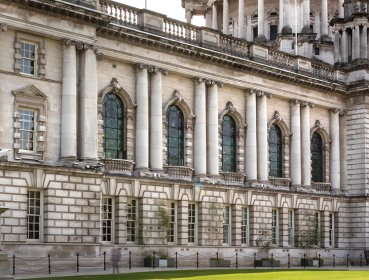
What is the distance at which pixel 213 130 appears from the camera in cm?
5703

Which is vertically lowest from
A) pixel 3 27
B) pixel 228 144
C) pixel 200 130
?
pixel 228 144

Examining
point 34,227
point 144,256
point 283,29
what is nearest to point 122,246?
point 144,256

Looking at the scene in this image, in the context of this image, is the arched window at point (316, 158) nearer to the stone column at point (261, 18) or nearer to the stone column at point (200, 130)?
the stone column at point (200, 130)

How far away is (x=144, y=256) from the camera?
164 feet

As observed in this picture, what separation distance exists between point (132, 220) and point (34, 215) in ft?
28.9

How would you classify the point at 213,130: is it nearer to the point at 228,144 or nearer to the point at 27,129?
the point at 228,144

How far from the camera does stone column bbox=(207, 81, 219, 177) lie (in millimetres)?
56606

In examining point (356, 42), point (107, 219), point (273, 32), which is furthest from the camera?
point (273, 32)

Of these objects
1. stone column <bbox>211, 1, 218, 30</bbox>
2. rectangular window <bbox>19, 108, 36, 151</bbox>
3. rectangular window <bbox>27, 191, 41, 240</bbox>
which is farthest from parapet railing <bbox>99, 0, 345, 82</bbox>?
stone column <bbox>211, 1, 218, 30</bbox>

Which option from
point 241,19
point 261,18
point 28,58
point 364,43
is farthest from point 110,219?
point 241,19

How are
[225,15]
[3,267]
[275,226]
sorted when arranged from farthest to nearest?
[225,15], [275,226], [3,267]

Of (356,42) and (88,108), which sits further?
(356,42)

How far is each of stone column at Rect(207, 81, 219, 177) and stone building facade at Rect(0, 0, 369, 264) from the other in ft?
0.25

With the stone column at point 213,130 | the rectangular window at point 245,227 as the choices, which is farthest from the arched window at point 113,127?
the rectangular window at point 245,227
